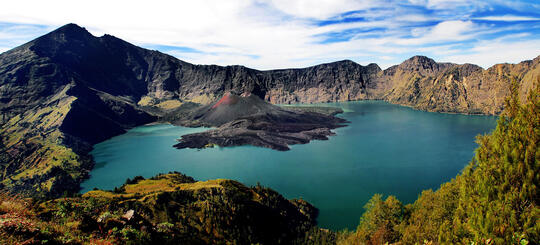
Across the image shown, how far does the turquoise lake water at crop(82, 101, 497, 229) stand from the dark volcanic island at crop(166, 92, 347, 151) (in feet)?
22.7

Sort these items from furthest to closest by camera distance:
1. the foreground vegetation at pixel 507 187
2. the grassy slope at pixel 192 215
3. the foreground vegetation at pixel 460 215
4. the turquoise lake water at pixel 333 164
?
the turquoise lake water at pixel 333 164
the grassy slope at pixel 192 215
the foreground vegetation at pixel 460 215
the foreground vegetation at pixel 507 187

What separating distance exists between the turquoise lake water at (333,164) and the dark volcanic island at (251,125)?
22.7 feet

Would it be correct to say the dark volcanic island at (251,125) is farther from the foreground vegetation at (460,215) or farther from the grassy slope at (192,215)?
the foreground vegetation at (460,215)

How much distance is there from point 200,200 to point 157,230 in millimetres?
21734

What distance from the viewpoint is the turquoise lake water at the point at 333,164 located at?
2281 inches

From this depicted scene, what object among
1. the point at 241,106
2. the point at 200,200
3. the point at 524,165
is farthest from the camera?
the point at 241,106

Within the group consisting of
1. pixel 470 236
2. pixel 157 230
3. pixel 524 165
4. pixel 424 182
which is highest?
pixel 524 165

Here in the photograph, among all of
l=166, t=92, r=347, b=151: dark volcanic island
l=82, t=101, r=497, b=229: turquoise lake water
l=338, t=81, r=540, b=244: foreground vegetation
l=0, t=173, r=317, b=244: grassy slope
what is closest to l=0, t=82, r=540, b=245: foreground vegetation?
l=338, t=81, r=540, b=244: foreground vegetation

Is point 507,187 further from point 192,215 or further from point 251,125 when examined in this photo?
point 251,125

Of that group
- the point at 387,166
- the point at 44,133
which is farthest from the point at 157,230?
the point at 44,133

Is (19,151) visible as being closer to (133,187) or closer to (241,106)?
(133,187)

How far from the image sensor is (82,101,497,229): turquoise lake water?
2281 inches

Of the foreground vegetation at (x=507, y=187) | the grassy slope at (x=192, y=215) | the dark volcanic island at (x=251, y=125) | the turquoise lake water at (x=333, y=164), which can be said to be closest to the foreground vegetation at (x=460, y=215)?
the foreground vegetation at (x=507, y=187)

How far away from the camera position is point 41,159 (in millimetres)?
97250
